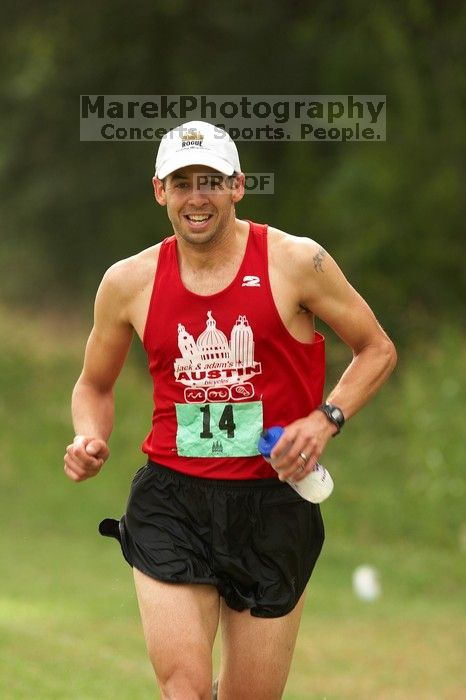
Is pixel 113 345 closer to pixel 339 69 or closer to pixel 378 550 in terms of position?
pixel 378 550

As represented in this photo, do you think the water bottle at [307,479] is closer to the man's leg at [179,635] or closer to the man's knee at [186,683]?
the man's leg at [179,635]

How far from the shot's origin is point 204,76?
2180 cm

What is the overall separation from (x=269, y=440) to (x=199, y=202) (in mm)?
875

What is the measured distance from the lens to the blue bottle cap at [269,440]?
498 cm

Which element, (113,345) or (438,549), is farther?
(438,549)

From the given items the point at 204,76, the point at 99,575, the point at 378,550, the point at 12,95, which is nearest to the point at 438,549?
the point at 378,550

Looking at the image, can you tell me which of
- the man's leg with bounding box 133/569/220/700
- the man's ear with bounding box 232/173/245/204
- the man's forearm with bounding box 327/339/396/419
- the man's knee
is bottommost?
the man's knee

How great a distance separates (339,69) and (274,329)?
15.3 metres

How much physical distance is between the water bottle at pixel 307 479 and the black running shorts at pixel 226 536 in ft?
0.90

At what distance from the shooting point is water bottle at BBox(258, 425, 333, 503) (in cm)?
499

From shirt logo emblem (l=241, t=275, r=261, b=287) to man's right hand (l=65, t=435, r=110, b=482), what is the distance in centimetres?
76
